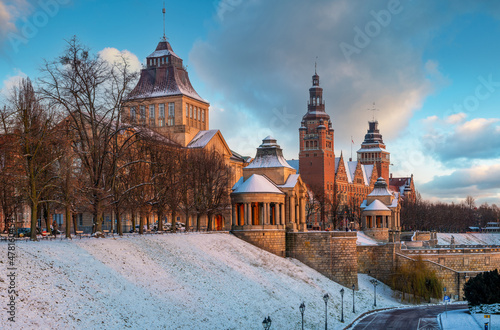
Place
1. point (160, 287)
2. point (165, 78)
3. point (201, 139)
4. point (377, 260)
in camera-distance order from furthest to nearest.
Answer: point (165, 78) → point (201, 139) → point (377, 260) → point (160, 287)

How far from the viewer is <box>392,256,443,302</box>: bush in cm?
6450

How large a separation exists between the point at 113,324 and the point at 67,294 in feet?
8.53

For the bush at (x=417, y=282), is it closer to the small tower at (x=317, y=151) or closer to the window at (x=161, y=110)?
the window at (x=161, y=110)

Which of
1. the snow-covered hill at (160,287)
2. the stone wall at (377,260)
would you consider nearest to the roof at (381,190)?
the stone wall at (377,260)

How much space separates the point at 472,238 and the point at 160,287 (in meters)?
129

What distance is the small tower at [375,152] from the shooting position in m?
190

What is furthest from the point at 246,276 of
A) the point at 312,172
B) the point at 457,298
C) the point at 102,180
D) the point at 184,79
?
the point at 312,172

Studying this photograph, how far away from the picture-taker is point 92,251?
34.8 metres

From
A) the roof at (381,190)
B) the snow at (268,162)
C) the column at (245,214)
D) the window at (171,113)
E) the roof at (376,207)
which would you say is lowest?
the column at (245,214)

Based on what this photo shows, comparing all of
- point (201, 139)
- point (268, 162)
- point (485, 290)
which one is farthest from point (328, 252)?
point (201, 139)

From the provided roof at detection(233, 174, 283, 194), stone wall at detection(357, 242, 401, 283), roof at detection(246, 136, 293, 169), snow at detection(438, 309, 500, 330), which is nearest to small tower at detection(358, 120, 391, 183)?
stone wall at detection(357, 242, 401, 283)

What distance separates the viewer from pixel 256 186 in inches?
2341

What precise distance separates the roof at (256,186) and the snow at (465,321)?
20381 mm

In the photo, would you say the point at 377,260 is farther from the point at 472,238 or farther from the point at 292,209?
the point at 472,238
